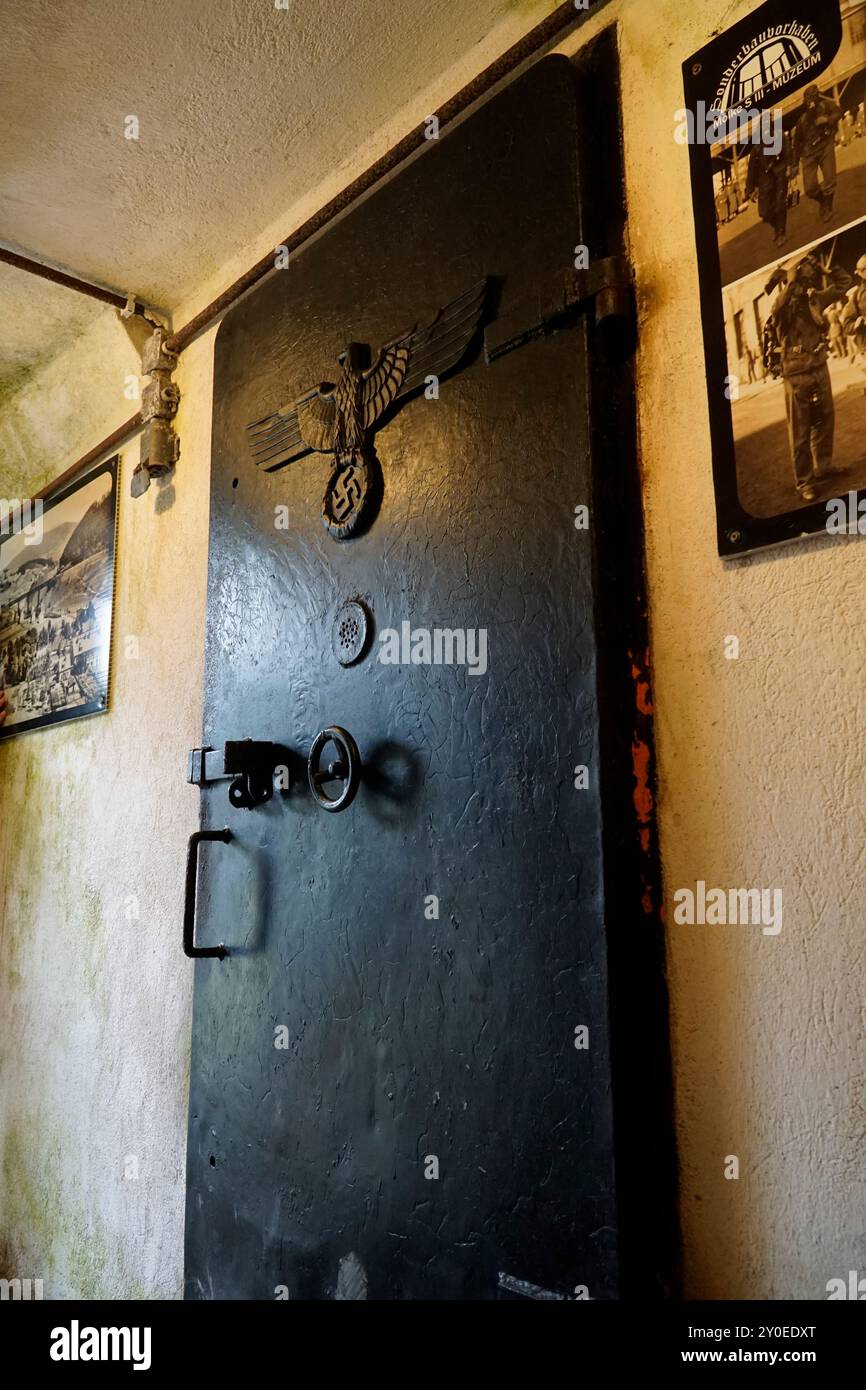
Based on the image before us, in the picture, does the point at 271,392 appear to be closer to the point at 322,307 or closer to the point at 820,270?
the point at 322,307

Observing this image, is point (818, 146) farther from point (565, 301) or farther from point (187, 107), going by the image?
point (187, 107)

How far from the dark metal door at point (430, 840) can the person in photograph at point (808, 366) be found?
0.79 feet

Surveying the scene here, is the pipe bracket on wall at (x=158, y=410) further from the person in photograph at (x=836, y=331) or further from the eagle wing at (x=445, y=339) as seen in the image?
the person in photograph at (x=836, y=331)

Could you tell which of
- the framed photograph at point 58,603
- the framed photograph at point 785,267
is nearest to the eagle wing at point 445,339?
the framed photograph at point 785,267

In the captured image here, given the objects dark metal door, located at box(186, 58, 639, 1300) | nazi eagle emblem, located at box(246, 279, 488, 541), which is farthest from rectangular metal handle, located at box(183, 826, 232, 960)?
nazi eagle emblem, located at box(246, 279, 488, 541)

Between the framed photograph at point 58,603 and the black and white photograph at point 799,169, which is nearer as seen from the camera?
the black and white photograph at point 799,169

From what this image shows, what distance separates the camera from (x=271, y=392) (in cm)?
173

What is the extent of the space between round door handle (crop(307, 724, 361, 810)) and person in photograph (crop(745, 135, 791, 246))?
2.80ft

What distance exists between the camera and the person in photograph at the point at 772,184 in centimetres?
106

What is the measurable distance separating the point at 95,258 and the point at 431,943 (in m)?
1.85

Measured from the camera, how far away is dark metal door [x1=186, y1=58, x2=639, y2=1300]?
109 cm

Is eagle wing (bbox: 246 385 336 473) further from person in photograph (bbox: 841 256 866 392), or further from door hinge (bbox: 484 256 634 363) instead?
person in photograph (bbox: 841 256 866 392)
